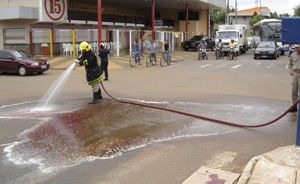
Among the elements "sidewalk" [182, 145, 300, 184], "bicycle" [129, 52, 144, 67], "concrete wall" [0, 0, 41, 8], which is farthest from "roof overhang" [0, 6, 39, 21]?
"sidewalk" [182, 145, 300, 184]

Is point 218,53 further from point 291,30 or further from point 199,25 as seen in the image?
point 291,30

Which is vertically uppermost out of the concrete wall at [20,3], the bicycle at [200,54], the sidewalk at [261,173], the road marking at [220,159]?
the concrete wall at [20,3]

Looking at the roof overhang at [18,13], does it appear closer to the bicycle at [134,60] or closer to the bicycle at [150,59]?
the bicycle at [134,60]

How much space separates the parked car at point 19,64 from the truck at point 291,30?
1526 centimetres

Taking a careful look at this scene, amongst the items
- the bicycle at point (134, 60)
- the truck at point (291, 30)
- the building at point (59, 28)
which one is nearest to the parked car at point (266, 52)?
the building at point (59, 28)

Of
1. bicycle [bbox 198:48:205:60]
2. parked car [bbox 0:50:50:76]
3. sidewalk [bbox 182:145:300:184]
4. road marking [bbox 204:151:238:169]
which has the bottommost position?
road marking [bbox 204:151:238:169]

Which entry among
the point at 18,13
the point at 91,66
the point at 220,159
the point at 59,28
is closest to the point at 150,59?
the point at 18,13

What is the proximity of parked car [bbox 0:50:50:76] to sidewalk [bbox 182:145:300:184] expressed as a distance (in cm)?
1564

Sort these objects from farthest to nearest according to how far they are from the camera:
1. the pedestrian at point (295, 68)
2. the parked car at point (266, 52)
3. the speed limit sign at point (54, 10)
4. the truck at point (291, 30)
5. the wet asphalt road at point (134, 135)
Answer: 1. the parked car at point (266, 52)
2. the speed limit sign at point (54, 10)
3. the pedestrian at point (295, 68)
4. the truck at point (291, 30)
5. the wet asphalt road at point (134, 135)

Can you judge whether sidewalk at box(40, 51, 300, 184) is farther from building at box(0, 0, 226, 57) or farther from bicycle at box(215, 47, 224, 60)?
bicycle at box(215, 47, 224, 60)

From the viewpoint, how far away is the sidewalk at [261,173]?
15.8 feet

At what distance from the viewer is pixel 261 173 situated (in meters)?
5.02

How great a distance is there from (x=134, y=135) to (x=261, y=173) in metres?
3.11

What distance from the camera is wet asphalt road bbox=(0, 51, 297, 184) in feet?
18.2
